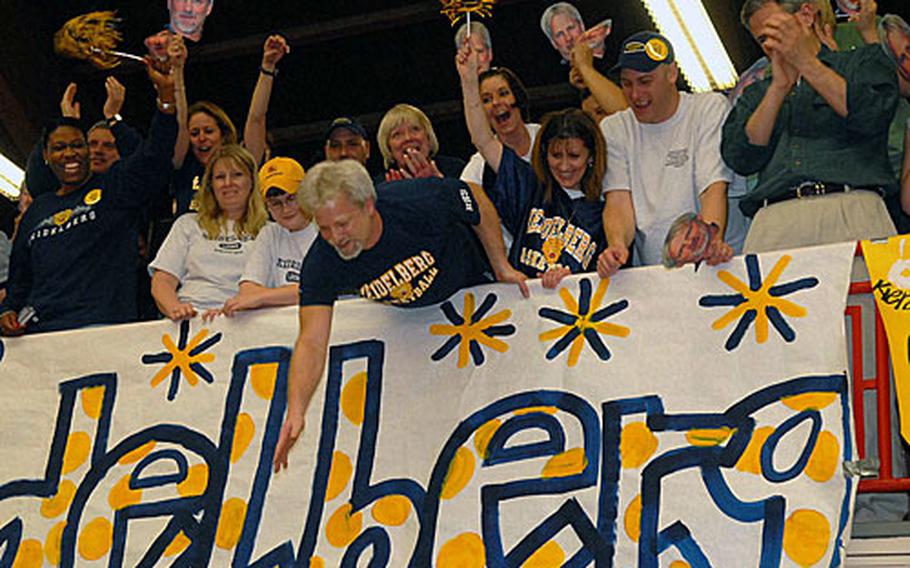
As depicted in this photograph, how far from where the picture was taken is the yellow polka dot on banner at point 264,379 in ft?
19.4

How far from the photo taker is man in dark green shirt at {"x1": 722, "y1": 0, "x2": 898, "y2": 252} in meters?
5.38

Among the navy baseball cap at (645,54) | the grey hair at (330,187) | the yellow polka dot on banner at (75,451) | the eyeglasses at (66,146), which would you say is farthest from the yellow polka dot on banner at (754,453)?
the eyeglasses at (66,146)

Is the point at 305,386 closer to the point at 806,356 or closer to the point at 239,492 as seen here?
the point at 239,492

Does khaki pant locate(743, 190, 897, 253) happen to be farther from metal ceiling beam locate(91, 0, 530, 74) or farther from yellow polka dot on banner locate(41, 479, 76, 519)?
metal ceiling beam locate(91, 0, 530, 74)

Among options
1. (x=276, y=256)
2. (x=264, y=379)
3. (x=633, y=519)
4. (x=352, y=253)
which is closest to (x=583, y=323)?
(x=633, y=519)

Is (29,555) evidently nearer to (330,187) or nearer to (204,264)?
(204,264)

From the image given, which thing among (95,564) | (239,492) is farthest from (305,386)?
(95,564)

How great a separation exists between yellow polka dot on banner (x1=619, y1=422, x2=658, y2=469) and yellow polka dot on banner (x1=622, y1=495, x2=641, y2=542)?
136mm

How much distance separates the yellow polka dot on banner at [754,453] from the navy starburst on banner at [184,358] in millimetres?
2232

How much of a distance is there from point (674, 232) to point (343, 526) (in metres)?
1.64

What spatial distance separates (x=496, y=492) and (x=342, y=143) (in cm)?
225

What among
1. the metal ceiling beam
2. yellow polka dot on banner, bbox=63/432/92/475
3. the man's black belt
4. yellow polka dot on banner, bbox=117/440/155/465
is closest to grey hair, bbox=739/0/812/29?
the man's black belt

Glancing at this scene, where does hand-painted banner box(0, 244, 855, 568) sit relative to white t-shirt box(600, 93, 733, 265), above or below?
below

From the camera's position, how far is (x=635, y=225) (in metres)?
5.87
